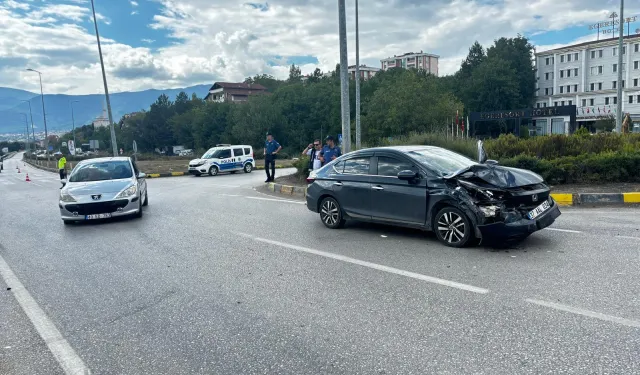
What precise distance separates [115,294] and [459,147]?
515 inches

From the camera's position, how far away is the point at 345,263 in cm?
637

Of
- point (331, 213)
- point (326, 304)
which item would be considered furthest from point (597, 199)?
point (326, 304)

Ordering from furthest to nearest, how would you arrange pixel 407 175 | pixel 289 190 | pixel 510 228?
pixel 289 190 → pixel 407 175 → pixel 510 228

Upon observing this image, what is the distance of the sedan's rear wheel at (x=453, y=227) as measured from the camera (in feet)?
22.0

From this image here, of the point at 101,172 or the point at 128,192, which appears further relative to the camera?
the point at 101,172

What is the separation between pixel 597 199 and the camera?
33.6 feet

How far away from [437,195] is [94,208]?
750cm

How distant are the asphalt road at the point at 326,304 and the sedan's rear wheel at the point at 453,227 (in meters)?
0.21

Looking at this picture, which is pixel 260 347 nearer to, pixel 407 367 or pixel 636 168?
pixel 407 367

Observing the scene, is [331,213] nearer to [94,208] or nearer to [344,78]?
[94,208]

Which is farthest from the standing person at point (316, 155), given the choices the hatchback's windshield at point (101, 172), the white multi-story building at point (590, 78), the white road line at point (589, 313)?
the white multi-story building at point (590, 78)

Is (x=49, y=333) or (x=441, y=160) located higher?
(x=441, y=160)

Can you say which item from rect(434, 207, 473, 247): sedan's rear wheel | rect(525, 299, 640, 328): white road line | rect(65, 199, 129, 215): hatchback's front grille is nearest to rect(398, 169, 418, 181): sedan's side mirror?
rect(434, 207, 473, 247): sedan's rear wheel

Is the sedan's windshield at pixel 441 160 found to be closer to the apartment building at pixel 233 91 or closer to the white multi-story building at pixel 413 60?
the apartment building at pixel 233 91
